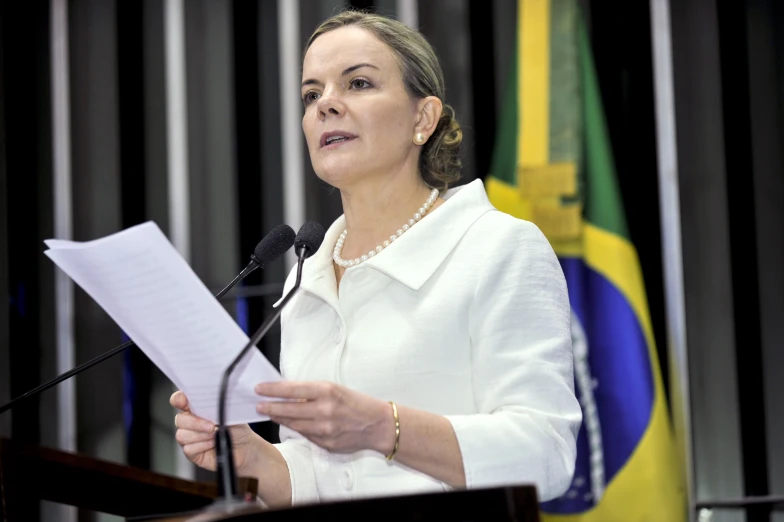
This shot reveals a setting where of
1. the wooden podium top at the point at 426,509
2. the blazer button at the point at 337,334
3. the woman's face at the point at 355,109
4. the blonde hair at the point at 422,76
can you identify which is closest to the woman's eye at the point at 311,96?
the woman's face at the point at 355,109

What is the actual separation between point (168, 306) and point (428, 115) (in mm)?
836

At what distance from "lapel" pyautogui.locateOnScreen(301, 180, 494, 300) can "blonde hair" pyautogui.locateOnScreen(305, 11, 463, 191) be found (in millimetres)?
118

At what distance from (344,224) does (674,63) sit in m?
2.00

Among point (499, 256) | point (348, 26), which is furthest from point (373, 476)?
point (348, 26)

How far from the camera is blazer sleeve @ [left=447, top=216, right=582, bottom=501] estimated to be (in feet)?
4.45

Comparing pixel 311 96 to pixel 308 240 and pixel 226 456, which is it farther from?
pixel 226 456

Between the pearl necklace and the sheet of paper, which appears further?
the pearl necklace

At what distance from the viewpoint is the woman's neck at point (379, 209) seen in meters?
1.76

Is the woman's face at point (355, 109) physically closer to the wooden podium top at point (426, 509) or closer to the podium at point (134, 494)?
the podium at point (134, 494)

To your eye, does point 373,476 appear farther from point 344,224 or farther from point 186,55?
point 186,55

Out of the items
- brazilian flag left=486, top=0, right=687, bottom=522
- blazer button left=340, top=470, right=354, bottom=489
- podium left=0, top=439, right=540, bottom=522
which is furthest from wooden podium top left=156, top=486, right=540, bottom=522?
brazilian flag left=486, top=0, right=687, bottom=522

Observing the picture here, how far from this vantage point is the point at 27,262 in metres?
3.68

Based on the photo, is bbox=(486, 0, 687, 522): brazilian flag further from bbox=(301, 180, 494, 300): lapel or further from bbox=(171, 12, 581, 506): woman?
bbox=(301, 180, 494, 300): lapel

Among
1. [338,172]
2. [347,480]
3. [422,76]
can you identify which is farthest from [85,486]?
[422,76]
